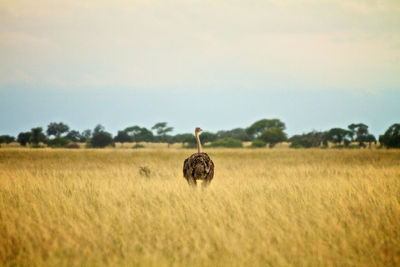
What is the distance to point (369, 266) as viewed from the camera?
5703mm

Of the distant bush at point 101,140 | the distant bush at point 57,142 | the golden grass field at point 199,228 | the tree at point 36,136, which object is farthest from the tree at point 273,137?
the golden grass field at point 199,228

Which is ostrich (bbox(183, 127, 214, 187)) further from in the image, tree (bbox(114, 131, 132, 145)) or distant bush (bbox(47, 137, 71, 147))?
tree (bbox(114, 131, 132, 145))

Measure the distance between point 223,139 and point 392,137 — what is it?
32958mm

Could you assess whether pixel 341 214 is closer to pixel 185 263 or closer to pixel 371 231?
pixel 371 231

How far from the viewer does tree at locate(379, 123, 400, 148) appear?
53.3 meters

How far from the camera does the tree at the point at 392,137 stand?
5328 cm

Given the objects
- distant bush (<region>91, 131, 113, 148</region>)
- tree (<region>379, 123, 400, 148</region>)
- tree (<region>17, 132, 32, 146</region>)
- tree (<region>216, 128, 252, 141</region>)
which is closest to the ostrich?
tree (<region>379, 123, 400, 148</region>)

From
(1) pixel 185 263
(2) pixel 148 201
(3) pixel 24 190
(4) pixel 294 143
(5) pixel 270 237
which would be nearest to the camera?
(1) pixel 185 263

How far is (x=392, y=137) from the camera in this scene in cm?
5356

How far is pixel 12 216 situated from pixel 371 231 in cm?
Answer: 646

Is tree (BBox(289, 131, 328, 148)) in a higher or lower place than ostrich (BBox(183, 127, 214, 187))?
higher

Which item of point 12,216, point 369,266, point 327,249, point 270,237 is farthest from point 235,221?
point 12,216

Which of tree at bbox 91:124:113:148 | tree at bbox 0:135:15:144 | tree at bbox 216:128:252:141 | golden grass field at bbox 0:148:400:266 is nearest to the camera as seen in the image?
golden grass field at bbox 0:148:400:266

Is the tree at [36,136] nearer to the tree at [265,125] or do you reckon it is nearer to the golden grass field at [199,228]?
the tree at [265,125]
